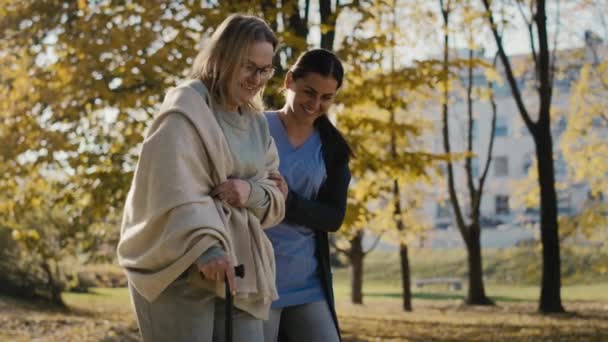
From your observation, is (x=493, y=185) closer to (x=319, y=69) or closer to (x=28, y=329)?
(x=28, y=329)

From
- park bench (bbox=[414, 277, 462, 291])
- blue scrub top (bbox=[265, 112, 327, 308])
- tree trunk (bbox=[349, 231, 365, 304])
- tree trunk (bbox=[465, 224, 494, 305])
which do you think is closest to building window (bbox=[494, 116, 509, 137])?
park bench (bbox=[414, 277, 462, 291])

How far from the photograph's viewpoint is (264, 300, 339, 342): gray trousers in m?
4.06

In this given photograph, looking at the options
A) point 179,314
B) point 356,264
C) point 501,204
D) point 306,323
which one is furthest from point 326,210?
point 501,204

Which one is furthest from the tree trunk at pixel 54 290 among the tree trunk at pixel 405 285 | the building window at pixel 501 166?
the building window at pixel 501 166

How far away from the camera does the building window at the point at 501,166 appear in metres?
59.5

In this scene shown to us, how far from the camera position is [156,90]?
36.7 feet

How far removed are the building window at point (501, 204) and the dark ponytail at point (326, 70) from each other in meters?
56.0

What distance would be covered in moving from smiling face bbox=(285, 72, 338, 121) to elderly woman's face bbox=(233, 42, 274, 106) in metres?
0.73

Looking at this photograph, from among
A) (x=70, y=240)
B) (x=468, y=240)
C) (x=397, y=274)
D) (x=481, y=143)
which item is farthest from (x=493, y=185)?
(x=70, y=240)

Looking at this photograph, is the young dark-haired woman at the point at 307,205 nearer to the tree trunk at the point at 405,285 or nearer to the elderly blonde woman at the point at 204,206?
the elderly blonde woman at the point at 204,206

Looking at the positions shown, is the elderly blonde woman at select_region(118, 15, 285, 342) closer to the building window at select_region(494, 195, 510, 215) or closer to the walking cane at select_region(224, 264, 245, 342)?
the walking cane at select_region(224, 264, 245, 342)

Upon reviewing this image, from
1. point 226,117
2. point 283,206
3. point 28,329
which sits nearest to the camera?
point 226,117

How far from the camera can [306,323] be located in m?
4.07

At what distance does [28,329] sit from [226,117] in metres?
10.6
